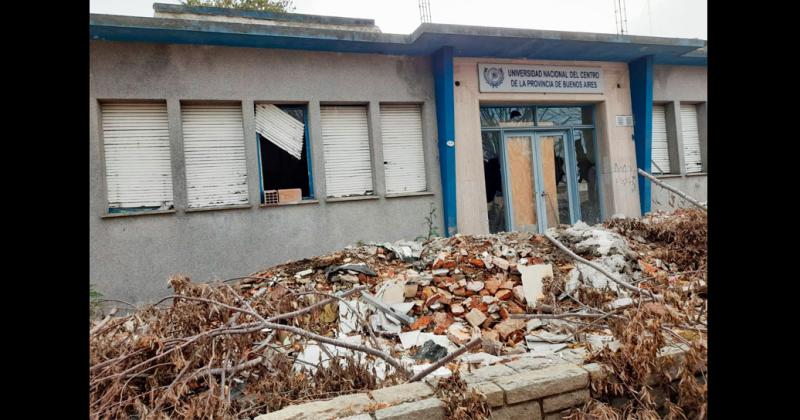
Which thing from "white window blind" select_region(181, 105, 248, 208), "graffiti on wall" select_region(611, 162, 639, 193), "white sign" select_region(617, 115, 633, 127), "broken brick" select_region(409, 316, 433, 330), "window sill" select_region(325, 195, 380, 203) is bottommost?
"broken brick" select_region(409, 316, 433, 330)

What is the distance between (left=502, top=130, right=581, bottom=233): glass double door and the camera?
10.9 m

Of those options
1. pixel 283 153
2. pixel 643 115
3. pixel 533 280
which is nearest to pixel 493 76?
pixel 643 115

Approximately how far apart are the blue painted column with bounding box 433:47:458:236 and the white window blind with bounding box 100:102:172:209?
5.28 m

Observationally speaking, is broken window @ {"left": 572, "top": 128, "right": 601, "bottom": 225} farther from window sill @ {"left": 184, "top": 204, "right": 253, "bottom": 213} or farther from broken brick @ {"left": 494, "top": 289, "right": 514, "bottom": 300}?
window sill @ {"left": 184, "top": 204, "right": 253, "bottom": 213}

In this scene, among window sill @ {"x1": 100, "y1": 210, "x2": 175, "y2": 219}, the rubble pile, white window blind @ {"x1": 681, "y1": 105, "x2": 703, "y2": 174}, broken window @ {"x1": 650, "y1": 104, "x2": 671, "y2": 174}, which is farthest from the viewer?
white window blind @ {"x1": 681, "y1": 105, "x2": 703, "y2": 174}

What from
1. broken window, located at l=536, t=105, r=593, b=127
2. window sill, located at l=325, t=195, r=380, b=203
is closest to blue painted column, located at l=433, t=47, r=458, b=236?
window sill, located at l=325, t=195, r=380, b=203

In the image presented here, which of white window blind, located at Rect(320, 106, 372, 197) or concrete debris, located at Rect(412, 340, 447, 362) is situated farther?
white window blind, located at Rect(320, 106, 372, 197)

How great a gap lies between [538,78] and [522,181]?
2.40 m

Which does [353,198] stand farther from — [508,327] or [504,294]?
[508,327]

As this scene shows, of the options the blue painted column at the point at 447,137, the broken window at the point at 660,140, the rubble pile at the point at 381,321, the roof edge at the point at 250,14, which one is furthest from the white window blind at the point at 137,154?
the broken window at the point at 660,140
